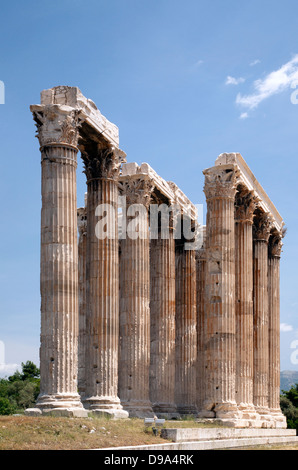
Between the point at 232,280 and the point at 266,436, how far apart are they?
358 inches

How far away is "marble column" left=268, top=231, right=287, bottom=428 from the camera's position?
59469 millimetres

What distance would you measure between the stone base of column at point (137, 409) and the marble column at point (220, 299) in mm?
3497

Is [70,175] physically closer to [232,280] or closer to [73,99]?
[73,99]

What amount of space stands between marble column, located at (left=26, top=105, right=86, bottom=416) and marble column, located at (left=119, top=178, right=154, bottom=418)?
9.80 meters

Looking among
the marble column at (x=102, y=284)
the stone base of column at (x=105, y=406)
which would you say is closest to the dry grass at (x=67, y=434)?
the stone base of column at (x=105, y=406)

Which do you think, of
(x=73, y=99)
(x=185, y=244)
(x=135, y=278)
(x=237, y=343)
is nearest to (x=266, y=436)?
(x=237, y=343)

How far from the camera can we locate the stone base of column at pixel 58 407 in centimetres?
3300

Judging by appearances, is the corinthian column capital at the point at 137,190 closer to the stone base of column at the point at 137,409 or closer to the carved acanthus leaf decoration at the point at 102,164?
the carved acanthus leaf decoration at the point at 102,164

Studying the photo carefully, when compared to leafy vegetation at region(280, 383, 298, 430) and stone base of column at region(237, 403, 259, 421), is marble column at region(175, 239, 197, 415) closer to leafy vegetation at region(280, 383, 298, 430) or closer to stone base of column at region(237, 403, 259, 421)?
stone base of column at region(237, 403, 259, 421)

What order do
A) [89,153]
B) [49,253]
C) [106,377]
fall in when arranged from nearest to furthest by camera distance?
[49,253] < [106,377] < [89,153]

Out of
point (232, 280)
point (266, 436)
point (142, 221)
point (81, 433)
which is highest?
point (142, 221)

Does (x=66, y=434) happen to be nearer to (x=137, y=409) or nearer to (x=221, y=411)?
(x=137, y=409)

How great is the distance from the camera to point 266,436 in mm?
46125

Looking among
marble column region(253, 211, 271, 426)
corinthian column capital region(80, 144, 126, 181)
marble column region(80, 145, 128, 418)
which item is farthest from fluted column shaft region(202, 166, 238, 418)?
marble column region(253, 211, 271, 426)
